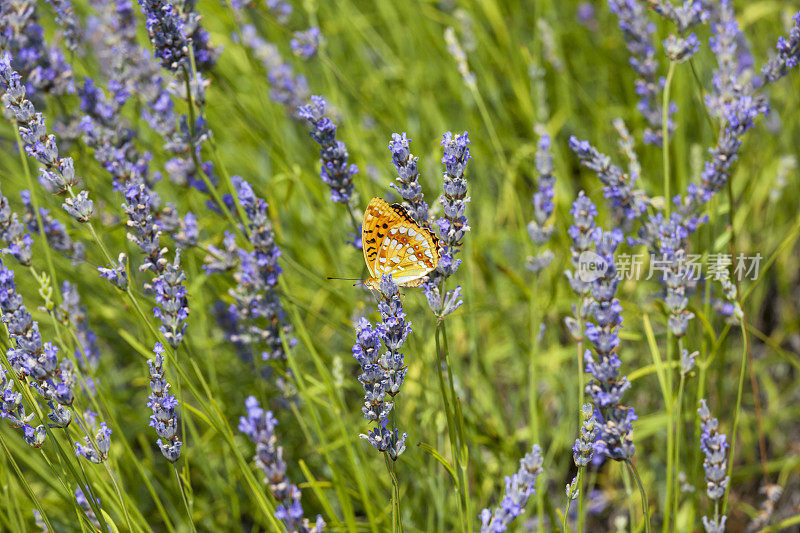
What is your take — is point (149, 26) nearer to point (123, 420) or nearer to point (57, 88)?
point (57, 88)

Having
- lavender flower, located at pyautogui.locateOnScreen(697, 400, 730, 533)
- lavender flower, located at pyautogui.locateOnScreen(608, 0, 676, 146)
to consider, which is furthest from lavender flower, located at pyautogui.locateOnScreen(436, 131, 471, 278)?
lavender flower, located at pyautogui.locateOnScreen(608, 0, 676, 146)

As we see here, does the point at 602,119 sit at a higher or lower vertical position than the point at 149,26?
higher

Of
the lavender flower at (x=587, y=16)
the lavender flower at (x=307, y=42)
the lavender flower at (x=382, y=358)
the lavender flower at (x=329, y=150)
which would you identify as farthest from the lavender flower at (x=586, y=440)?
the lavender flower at (x=587, y=16)

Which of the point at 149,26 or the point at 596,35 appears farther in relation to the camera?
the point at 596,35

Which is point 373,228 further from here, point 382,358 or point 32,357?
point 32,357

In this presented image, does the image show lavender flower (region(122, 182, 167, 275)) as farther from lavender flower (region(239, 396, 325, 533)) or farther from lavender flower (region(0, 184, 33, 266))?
lavender flower (region(239, 396, 325, 533))

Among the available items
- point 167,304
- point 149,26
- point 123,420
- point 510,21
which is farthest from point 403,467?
point 510,21

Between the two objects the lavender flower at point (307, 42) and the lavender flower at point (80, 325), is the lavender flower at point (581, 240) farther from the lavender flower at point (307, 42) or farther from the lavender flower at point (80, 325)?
the lavender flower at point (80, 325)
